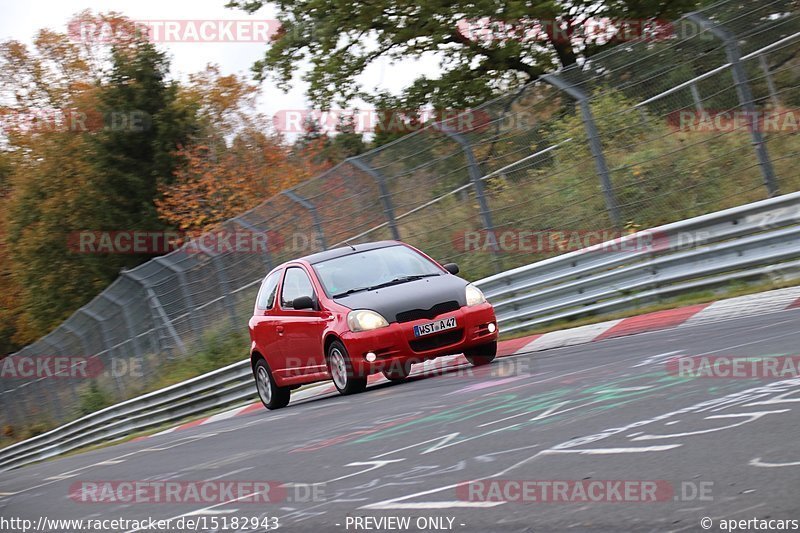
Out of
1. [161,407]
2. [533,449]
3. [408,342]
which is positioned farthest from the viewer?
[161,407]

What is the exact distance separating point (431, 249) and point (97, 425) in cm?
900

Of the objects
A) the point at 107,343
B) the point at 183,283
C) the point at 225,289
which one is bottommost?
the point at 107,343

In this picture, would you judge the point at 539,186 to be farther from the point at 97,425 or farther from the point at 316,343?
the point at 97,425

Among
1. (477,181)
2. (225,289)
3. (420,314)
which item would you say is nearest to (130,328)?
(225,289)

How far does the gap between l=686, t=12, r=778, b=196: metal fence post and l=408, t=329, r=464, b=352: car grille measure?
3682 millimetres

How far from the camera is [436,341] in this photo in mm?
11734

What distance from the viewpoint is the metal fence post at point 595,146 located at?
13.9m

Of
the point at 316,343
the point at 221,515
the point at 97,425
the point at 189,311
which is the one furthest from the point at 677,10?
the point at 221,515

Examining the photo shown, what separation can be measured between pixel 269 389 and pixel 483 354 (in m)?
3.06

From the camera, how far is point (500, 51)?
2983 cm

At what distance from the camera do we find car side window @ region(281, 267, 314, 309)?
1312cm

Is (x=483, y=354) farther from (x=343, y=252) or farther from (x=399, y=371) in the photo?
(x=343, y=252)

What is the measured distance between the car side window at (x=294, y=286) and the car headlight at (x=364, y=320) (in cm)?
116

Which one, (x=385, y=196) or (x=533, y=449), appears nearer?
(x=533, y=449)
